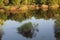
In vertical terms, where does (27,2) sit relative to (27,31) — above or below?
below

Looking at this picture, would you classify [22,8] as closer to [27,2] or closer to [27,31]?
[27,2]

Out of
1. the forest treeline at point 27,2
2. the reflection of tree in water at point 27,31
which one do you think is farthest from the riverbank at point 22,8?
the reflection of tree in water at point 27,31

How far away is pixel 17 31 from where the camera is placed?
23.5 meters

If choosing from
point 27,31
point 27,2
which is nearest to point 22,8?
point 27,2

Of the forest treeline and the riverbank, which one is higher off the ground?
the forest treeline

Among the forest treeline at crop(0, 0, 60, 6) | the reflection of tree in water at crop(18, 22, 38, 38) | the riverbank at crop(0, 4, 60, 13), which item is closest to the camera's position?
the reflection of tree in water at crop(18, 22, 38, 38)

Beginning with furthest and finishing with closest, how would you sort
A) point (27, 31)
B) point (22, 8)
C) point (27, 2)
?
point (27, 2) < point (22, 8) < point (27, 31)

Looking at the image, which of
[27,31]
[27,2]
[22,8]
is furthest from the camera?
[27,2]

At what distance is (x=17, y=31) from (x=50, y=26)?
4.18 m

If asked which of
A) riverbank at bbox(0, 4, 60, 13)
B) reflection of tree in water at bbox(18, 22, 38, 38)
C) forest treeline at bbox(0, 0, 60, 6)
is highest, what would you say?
reflection of tree in water at bbox(18, 22, 38, 38)

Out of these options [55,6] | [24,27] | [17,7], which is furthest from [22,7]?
[24,27]

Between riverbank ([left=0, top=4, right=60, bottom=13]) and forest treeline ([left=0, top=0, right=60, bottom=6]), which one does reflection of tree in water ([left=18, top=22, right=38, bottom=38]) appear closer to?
riverbank ([left=0, top=4, right=60, bottom=13])

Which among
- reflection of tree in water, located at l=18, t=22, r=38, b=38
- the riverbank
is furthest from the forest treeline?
reflection of tree in water, located at l=18, t=22, r=38, b=38

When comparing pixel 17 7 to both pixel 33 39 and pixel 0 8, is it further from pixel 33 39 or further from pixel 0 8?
pixel 33 39
